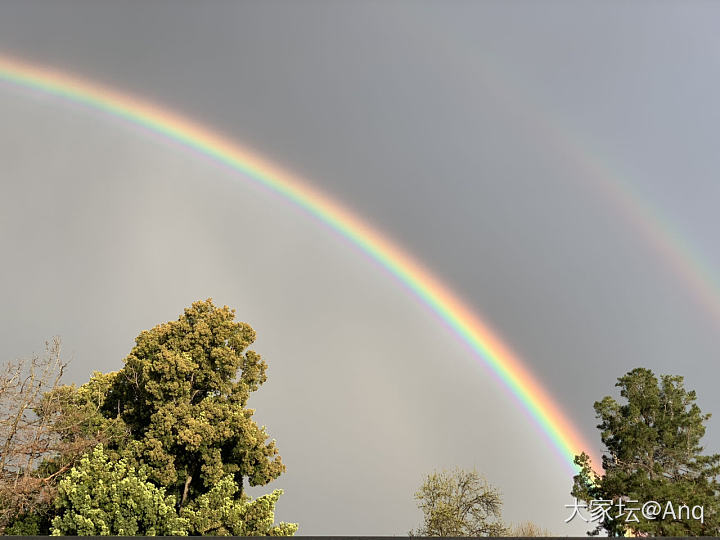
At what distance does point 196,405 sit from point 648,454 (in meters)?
21.7

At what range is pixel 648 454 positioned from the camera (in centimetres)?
3422

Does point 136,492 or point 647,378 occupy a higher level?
point 647,378

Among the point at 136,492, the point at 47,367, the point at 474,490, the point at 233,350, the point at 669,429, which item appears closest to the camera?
the point at 136,492

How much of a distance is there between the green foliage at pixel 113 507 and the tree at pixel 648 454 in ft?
65.5

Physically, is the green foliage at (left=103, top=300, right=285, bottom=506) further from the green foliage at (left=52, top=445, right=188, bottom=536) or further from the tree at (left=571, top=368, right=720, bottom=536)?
the tree at (left=571, top=368, right=720, bottom=536)

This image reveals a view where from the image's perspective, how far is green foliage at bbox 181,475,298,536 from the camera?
1102 inches

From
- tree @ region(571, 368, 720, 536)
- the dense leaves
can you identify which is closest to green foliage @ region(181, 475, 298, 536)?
the dense leaves

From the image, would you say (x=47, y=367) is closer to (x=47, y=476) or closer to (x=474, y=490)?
(x=47, y=476)

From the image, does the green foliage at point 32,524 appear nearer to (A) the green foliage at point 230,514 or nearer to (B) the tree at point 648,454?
(A) the green foliage at point 230,514

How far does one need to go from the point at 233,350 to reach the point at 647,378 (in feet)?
67.7

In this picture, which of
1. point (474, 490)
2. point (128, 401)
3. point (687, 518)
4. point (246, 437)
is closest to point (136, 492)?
point (246, 437)

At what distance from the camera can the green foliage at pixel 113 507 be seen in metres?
27.0

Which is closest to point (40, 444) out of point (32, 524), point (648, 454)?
point (32, 524)

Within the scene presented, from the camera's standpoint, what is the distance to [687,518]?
98.7 feet
